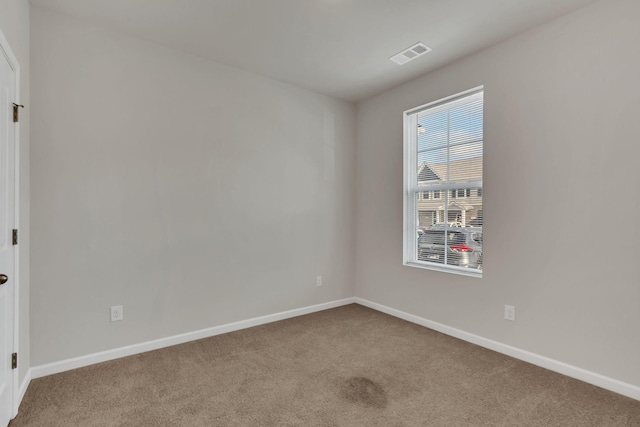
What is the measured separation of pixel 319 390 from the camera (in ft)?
7.23

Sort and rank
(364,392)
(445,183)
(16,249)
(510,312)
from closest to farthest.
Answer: (16,249)
(364,392)
(510,312)
(445,183)

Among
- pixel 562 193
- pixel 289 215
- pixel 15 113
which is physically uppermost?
pixel 15 113

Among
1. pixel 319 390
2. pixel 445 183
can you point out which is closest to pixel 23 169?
pixel 319 390

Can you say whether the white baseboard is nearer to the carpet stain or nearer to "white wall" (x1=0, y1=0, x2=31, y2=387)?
"white wall" (x1=0, y1=0, x2=31, y2=387)

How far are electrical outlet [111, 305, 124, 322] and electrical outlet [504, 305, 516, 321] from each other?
3256 mm

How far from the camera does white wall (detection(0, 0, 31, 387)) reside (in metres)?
2.05

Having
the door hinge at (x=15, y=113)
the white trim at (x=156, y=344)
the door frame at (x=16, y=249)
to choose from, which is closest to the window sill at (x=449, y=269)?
the white trim at (x=156, y=344)

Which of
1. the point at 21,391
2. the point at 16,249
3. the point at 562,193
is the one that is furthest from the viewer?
the point at 562,193

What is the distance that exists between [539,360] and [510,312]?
39 cm

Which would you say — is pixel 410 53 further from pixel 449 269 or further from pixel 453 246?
pixel 449 269

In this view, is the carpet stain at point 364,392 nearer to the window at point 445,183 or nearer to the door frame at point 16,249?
the window at point 445,183

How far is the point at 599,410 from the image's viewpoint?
199 cm

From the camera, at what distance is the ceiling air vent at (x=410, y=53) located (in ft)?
9.43

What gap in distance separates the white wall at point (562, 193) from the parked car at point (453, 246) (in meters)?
0.19
